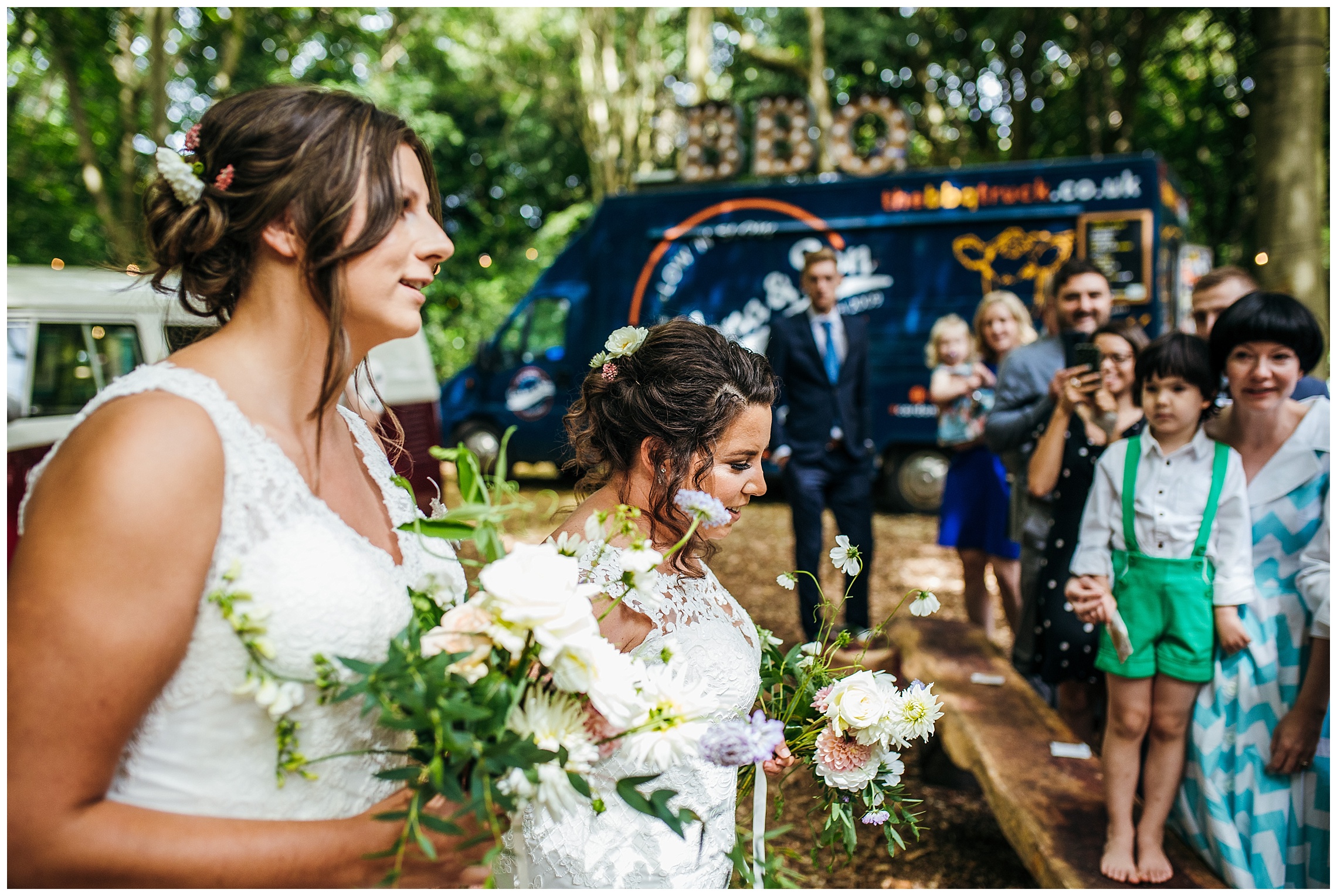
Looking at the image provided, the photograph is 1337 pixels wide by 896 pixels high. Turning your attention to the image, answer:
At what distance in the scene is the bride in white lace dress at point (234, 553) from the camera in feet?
3.19

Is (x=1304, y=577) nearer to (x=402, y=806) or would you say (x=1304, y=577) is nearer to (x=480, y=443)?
(x=402, y=806)

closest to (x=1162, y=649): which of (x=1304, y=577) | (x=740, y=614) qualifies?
(x=1304, y=577)

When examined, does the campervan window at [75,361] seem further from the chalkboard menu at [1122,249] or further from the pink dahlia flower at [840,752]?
the chalkboard menu at [1122,249]

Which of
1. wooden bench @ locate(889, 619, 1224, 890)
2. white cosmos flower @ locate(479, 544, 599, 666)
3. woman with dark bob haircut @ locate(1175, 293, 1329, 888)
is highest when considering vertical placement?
white cosmos flower @ locate(479, 544, 599, 666)

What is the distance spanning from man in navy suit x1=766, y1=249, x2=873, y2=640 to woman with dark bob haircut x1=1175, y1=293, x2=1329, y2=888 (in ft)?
8.54

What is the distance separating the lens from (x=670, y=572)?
1.84 metres

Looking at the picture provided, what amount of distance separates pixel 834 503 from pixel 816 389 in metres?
0.69

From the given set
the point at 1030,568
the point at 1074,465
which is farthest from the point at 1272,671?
the point at 1030,568

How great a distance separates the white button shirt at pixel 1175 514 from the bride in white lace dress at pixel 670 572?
1546 mm

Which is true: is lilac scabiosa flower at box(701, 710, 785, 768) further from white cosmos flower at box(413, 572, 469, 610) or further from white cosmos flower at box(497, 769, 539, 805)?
white cosmos flower at box(413, 572, 469, 610)

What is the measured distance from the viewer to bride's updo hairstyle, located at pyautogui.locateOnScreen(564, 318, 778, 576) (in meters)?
1.88

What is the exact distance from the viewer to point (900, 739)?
58.0 inches

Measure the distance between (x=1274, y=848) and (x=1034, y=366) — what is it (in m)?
2.24

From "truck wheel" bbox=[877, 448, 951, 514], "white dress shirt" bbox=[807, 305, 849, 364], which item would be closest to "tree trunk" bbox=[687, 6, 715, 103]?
"truck wheel" bbox=[877, 448, 951, 514]
